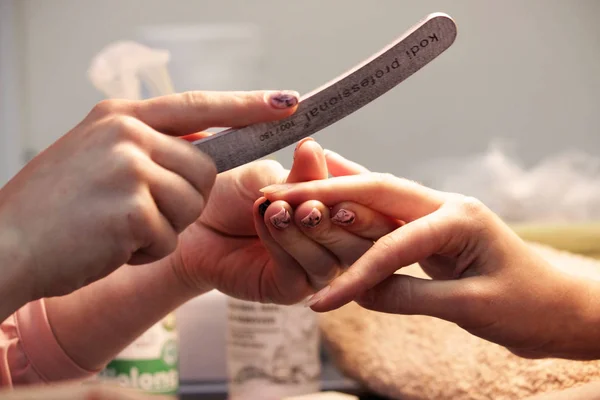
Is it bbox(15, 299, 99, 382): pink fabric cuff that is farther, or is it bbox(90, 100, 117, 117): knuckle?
bbox(15, 299, 99, 382): pink fabric cuff

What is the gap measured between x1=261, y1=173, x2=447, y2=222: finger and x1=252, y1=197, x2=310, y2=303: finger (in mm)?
25

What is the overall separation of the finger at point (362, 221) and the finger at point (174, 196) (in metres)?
0.11

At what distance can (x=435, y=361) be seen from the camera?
785mm

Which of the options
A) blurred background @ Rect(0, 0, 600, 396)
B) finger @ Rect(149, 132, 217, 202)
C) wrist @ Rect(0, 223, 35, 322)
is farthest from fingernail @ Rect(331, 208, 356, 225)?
blurred background @ Rect(0, 0, 600, 396)

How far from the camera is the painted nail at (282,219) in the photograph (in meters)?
0.55

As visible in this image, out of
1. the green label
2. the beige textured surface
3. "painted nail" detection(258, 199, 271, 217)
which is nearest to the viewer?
"painted nail" detection(258, 199, 271, 217)

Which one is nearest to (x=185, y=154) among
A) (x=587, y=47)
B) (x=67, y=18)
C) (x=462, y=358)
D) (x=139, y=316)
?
(x=139, y=316)

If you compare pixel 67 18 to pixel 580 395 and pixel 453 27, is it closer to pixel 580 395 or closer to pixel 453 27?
pixel 453 27

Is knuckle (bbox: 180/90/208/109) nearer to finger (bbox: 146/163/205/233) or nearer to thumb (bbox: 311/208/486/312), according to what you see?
finger (bbox: 146/163/205/233)

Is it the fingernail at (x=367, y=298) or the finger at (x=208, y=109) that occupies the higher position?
the finger at (x=208, y=109)

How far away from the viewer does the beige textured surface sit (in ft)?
2.27

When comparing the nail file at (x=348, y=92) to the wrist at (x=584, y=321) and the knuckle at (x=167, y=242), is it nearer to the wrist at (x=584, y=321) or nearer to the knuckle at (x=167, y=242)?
the knuckle at (x=167, y=242)

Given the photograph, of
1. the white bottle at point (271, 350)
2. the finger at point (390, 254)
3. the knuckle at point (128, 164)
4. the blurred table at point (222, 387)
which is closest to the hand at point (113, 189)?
the knuckle at point (128, 164)

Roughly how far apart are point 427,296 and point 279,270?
16 cm
